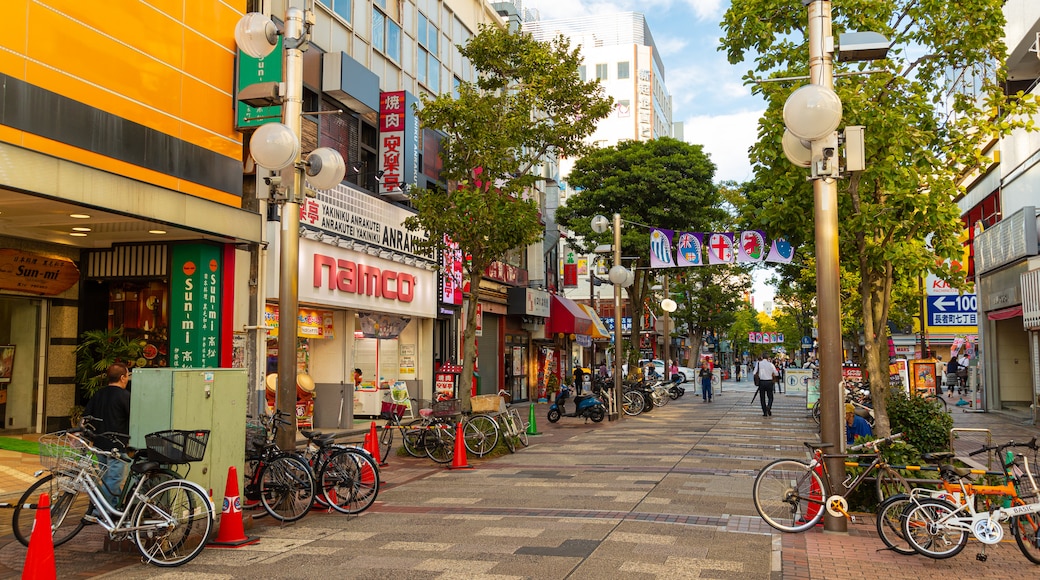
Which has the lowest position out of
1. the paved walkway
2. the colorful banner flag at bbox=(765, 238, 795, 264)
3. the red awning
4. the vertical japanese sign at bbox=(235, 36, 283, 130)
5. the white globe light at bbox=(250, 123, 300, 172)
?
the paved walkway

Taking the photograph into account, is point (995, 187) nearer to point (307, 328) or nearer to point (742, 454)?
point (742, 454)

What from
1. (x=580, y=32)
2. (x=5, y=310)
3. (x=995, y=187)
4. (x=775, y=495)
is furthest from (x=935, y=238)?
(x=580, y=32)

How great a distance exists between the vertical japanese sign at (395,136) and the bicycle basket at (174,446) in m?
14.2

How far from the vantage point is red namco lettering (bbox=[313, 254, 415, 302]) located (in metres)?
18.9

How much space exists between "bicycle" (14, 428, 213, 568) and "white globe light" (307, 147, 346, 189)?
3.95 m

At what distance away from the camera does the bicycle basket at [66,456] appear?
771cm


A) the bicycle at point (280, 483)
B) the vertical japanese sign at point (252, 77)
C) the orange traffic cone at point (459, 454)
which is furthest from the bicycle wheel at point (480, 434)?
the vertical japanese sign at point (252, 77)

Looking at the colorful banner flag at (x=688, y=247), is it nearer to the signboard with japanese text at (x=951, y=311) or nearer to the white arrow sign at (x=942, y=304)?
the signboard with japanese text at (x=951, y=311)

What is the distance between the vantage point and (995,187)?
1047 inches

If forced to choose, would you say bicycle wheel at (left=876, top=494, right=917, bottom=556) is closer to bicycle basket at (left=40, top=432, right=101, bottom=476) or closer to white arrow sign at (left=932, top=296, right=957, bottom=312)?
bicycle basket at (left=40, top=432, right=101, bottom=476)

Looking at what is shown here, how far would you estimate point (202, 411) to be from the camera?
8562 millimetres

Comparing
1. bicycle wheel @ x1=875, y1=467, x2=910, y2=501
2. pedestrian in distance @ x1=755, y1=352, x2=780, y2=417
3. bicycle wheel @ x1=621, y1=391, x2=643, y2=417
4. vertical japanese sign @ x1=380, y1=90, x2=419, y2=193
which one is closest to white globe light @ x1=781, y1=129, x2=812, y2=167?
bicycle wheel @ x1=875, y1=467, x2=910, y2=501

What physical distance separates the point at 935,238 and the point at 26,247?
14.9m

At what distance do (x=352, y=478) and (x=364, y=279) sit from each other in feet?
37.6
